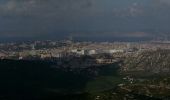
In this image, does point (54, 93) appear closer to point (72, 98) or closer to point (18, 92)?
point (18, 92)

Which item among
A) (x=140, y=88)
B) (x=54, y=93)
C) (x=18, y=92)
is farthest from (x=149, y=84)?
(x=18, y=92)

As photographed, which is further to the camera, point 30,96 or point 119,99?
point 30,96

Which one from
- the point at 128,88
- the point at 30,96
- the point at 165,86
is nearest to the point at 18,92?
the point at 30,96

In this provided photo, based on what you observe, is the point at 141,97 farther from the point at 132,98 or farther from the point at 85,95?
the point at 85,95

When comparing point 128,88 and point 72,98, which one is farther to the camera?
point 128,88

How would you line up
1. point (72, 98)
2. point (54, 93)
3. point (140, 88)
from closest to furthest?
point (72, 98) → point (140, 88) → point (54, 93)

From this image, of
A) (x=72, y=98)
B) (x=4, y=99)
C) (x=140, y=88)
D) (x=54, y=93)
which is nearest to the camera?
(x=72, y=98)

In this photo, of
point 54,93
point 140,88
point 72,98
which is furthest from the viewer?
point 54,93

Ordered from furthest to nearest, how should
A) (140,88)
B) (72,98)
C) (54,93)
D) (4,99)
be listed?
1. (54,93)
2. (140,88)
3. (4,99)
4. (72,98)
